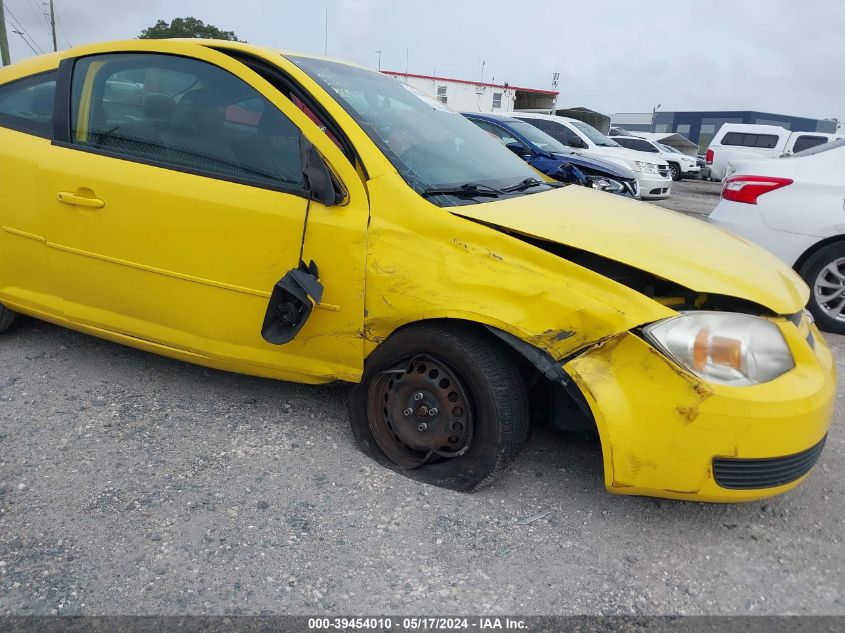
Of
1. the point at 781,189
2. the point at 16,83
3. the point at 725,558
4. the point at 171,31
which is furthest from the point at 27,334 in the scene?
the point at 171,31

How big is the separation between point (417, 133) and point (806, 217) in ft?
10.3

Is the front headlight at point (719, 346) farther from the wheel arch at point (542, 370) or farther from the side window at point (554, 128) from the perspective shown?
the side window at point (554, 128)

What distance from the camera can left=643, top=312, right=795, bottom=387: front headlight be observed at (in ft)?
6.66

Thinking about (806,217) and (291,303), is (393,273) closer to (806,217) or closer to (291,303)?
(291,303)

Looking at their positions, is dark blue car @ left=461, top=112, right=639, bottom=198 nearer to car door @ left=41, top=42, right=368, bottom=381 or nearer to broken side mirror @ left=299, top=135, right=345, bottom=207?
car door @ left=41, top=42, right=368, bottom=381

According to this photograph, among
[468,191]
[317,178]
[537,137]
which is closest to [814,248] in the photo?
[468,191]

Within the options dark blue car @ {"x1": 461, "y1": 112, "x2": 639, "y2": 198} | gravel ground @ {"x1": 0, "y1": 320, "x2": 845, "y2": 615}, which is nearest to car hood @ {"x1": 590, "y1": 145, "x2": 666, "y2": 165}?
dark blue car @ {"x1": 461, "y1": 112, "x2": 639, "y2": 198}

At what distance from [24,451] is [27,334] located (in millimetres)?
1432

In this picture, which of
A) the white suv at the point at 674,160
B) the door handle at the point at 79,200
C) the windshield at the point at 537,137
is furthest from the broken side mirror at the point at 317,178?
the white suv at the point at 674,160

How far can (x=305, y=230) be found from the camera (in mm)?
2439

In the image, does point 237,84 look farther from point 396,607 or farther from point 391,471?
point 396,607

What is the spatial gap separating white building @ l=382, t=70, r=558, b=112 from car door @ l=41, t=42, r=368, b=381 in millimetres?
28288

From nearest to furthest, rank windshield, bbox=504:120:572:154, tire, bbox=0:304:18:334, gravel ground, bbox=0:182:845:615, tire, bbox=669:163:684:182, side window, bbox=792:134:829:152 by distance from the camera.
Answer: gravel ground, bbox=0:182:845:615, tire, bbox=0:304:18:334, windshield, bbox=504:120:572:154, side window, bbox=792:134:829:152, tire, bbox=669:163:684:182

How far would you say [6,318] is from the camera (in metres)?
3.54
